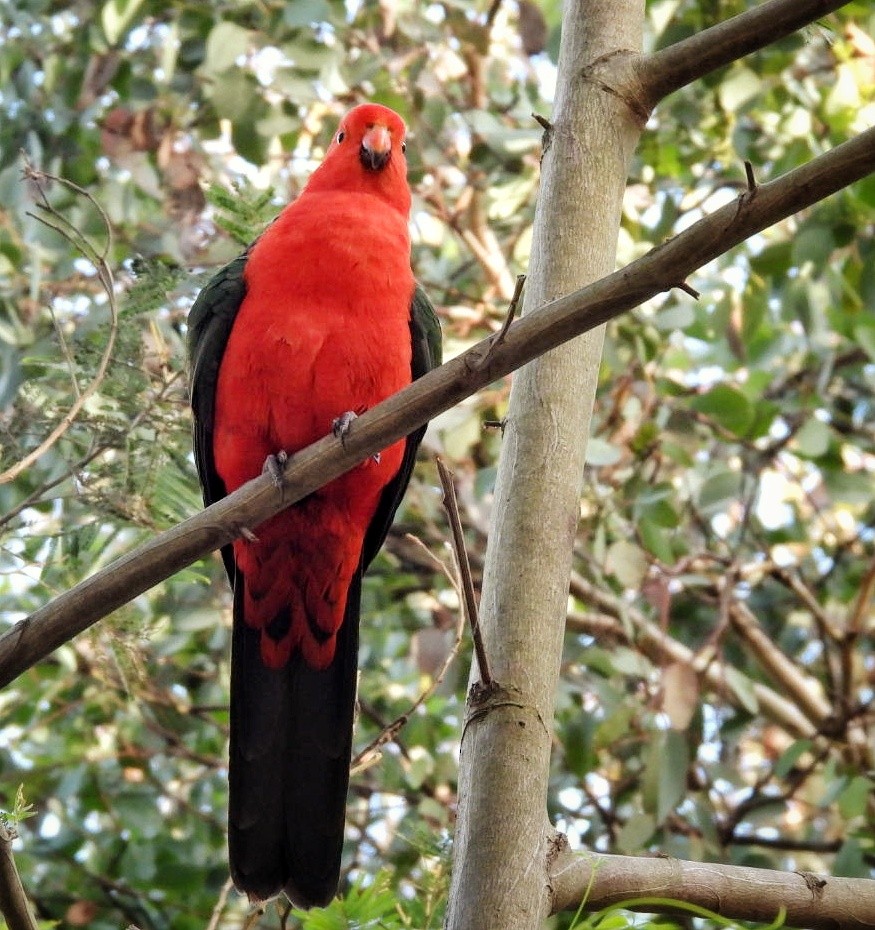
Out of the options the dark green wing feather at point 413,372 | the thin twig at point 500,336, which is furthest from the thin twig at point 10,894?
the dark green wing feather at point 413,372

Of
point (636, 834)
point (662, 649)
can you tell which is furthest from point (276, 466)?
point (662, 649)

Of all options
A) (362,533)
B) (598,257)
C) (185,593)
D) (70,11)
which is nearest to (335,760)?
(362,533)

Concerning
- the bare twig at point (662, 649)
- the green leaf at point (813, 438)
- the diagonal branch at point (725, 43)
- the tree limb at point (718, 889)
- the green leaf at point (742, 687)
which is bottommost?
the tree limb at point (718, 889)

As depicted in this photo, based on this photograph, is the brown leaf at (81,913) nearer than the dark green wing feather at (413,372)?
No

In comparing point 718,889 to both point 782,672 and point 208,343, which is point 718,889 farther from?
point 782,672

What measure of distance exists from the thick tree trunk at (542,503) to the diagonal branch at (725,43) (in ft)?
0.15

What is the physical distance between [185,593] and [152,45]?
1.77m

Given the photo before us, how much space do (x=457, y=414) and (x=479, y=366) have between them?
1.91 m

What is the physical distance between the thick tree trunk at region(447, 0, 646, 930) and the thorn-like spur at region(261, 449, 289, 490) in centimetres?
36

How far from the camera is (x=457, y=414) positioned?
3664mm

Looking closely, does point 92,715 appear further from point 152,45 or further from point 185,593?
point 152,45

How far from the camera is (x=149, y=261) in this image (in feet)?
9.40

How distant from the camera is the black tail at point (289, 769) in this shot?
7.85ft

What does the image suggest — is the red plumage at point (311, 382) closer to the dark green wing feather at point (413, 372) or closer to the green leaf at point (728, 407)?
the dark green wing feather at point (413, 372)
